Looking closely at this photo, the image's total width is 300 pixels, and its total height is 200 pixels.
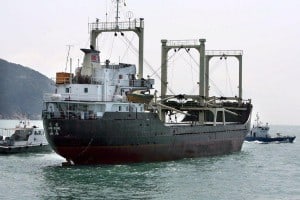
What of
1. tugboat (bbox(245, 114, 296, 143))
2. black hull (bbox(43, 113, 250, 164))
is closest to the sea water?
black hull (bbox(43, 113, 250, 164))

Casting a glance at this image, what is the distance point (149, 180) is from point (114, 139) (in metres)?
4.79

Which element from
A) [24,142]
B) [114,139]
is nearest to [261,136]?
[24,142]

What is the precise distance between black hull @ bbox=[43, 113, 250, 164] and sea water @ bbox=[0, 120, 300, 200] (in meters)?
0.62

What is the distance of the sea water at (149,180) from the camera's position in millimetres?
24344

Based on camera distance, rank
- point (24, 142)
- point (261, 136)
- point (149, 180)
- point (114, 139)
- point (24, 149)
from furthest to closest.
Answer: point (261, 136)
point (24, 142)
point (24, 149)
point (114, 139)
point (149, 180)

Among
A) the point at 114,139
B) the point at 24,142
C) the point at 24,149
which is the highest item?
the point at 114,139

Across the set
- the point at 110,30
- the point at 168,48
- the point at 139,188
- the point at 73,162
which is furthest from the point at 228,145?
the point at 139,188

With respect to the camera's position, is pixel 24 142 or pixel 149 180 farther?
pixel 24 142

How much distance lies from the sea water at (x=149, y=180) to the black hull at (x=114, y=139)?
620 mm

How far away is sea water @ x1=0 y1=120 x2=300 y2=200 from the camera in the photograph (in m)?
24.3

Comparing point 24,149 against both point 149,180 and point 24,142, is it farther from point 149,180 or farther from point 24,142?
point 149,180

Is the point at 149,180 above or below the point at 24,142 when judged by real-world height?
below

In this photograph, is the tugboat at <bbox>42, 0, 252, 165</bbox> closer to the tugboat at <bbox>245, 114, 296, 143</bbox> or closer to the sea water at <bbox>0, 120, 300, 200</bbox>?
the sea water at <bbox>0, 120, 300, 200</bbox>

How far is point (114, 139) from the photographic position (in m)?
32.1
